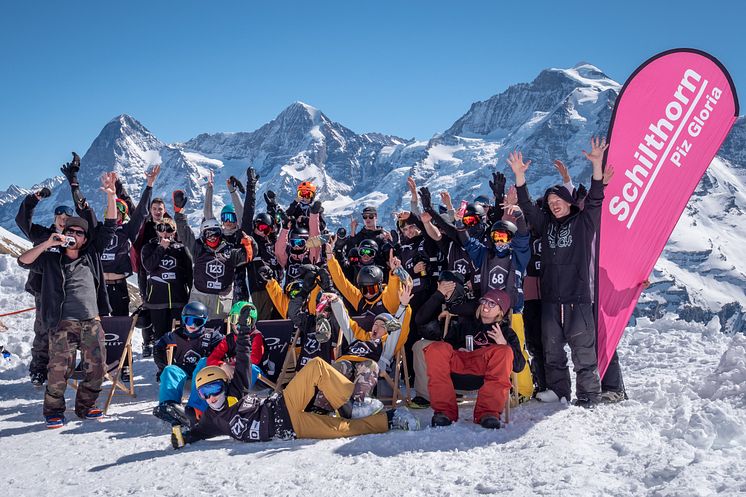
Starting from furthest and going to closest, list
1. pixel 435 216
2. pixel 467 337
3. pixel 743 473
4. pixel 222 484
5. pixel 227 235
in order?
1. pixel 227 235
2. pixel 435 216
3. pixel 467 337
4. pixel 222 484
5. pixel 743 473

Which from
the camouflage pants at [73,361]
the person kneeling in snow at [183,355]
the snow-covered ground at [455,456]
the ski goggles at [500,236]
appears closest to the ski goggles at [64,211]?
the camouflage pants at [73,361]

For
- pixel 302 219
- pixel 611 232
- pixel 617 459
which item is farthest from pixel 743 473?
pixel 302 219

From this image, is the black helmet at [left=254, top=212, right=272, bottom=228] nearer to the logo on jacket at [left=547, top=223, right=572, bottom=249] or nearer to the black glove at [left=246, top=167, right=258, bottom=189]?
the black glove at [left=246, top=167, right=258, bottom=189]

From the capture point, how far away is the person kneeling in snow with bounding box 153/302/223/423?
237 inches

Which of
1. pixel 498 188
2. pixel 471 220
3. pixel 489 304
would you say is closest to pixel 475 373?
pixel 489 304

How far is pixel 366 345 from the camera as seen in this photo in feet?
22.3

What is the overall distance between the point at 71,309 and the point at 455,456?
4532 mm

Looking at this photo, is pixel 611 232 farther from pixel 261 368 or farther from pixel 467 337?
pixel 261 368

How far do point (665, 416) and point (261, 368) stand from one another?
4.87 metres

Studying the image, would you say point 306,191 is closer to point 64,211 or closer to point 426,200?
point 426,200

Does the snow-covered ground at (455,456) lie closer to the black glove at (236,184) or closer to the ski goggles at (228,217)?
the ski goggles at (228,217)

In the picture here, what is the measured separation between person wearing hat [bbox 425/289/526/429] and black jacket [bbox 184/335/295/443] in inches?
60.9

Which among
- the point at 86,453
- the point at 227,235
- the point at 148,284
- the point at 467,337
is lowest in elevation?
the point at 86,453

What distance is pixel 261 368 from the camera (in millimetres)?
7742
